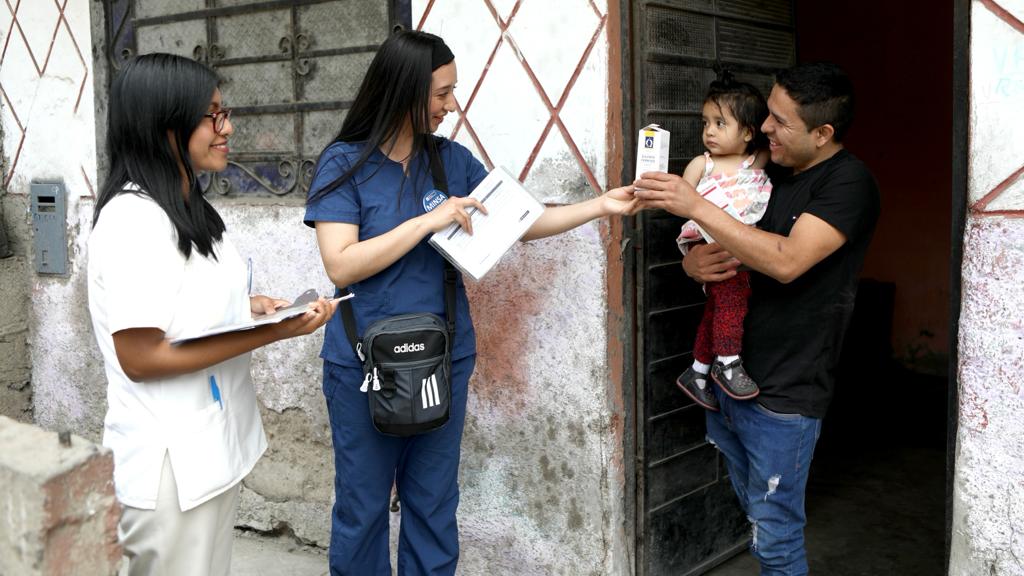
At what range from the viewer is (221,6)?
4.05 m

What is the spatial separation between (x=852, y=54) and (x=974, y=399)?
16.3 ft

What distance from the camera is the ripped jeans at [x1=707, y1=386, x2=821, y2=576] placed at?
260cm

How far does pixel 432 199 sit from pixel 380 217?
16 cm

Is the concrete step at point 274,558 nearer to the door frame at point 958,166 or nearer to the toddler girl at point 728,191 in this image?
the toddler girl at point 728,191

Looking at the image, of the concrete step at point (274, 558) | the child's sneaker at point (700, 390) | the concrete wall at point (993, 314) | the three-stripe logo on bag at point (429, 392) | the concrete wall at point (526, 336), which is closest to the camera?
the concrete wall at point (993, 314)

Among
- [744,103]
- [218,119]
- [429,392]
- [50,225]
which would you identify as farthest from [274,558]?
[744,103]

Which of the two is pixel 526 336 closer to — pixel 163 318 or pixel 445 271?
pixel 445 271

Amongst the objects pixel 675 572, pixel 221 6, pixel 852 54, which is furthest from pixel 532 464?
pixel 852 54

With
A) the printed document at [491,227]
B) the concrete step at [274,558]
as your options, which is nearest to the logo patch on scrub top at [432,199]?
the printed document at [491,227]

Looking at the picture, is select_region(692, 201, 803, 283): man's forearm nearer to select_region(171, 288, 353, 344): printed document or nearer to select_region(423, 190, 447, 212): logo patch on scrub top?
select_region(423, 190, 447, 212): logo patch on scrub top

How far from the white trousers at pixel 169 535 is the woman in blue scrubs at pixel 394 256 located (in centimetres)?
62

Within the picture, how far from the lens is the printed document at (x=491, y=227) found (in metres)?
2.58

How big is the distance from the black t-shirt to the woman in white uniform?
1313 mm

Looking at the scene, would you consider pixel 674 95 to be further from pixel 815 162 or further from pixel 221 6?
pixel 221 6
